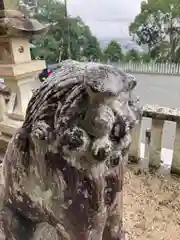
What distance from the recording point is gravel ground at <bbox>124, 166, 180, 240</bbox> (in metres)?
0.94

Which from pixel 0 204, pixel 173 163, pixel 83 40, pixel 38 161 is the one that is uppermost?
pixel 83 40

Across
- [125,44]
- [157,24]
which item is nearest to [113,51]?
[125,44]

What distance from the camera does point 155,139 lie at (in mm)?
1303

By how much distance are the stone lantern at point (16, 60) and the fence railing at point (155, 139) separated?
1.75 ft

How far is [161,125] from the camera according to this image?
126cm

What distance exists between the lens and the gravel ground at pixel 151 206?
94cm

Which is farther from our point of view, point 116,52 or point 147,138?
point 147,138

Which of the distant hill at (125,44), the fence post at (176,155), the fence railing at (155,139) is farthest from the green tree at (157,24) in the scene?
the fence post at (176,155)

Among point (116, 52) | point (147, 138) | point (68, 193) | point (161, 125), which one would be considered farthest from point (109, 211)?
point (147, 138)

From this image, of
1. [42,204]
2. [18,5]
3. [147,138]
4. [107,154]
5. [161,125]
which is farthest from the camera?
[147,138]

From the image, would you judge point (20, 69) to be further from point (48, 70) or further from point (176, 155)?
point (176, 155)

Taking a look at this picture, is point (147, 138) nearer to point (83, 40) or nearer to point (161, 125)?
point (161, 125)

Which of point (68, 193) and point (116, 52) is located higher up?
point (116, 52)

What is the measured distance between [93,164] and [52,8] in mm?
860
